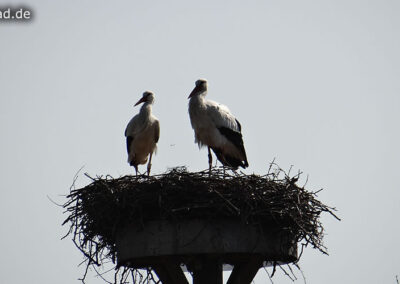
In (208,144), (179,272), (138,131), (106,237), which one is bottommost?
(179,272)

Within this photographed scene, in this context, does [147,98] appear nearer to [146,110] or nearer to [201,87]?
[146,110]

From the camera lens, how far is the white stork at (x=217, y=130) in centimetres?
898

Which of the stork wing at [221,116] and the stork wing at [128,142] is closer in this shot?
the stork wing at [221,116]

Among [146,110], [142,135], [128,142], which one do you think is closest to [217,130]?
[142,135]

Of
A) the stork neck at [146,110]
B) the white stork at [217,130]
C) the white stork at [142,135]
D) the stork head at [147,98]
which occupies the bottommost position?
the white stork at [217,130]

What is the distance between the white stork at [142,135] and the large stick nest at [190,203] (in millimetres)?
3771

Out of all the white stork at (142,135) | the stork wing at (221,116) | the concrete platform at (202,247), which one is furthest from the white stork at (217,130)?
the concrete platform at (202,247)

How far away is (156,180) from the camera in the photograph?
612 centimetres

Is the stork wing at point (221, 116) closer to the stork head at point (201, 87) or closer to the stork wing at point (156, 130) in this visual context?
the stork head at point (201, 87)

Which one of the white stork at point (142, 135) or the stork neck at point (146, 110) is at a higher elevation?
the stork neck at point (146, 110)

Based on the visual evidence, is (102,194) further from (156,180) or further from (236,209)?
(236,209)

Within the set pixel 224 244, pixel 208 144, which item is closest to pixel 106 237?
pixel 224 244

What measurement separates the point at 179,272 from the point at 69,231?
1.07 meters

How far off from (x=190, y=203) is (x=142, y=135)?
14.4ft
